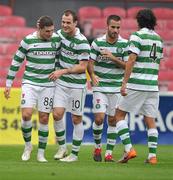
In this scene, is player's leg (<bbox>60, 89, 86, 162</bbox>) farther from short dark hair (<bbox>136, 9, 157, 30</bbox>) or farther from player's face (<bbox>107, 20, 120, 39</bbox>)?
short dark hair (<bbox>136, 9, 157, 30</bbox>)

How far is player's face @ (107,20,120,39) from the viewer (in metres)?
14.4

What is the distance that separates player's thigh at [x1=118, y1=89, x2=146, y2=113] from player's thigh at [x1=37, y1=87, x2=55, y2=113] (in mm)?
1101

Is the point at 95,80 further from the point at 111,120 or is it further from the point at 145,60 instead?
the point at 145,60

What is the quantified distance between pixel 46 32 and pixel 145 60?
5.07ft

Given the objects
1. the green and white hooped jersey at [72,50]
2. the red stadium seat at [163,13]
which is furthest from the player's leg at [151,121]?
the red stadium seat at [163,13]

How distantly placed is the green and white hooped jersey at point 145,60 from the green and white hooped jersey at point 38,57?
1233mm

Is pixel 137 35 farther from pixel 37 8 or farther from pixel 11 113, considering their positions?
pixel 37 8

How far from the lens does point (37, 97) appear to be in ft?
46.4

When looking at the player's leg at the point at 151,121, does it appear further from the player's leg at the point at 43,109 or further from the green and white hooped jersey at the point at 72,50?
the player's leg at the point at 43,109

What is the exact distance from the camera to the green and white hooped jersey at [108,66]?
14609 millimetres

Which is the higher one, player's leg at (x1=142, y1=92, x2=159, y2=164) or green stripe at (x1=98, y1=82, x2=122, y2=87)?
green stripe at (x1=98, y1=82, x2=122, y2=87)

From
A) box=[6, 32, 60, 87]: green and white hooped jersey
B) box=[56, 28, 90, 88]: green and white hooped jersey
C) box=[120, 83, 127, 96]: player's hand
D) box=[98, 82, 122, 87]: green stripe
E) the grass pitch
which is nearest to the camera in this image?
the grass pitch

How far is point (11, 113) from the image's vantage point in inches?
742

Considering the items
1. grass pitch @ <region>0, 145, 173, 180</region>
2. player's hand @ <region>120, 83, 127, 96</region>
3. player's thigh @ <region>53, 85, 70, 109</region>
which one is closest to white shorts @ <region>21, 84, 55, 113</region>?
player's thigh @ <region>53, 85, 70, 109</region>
